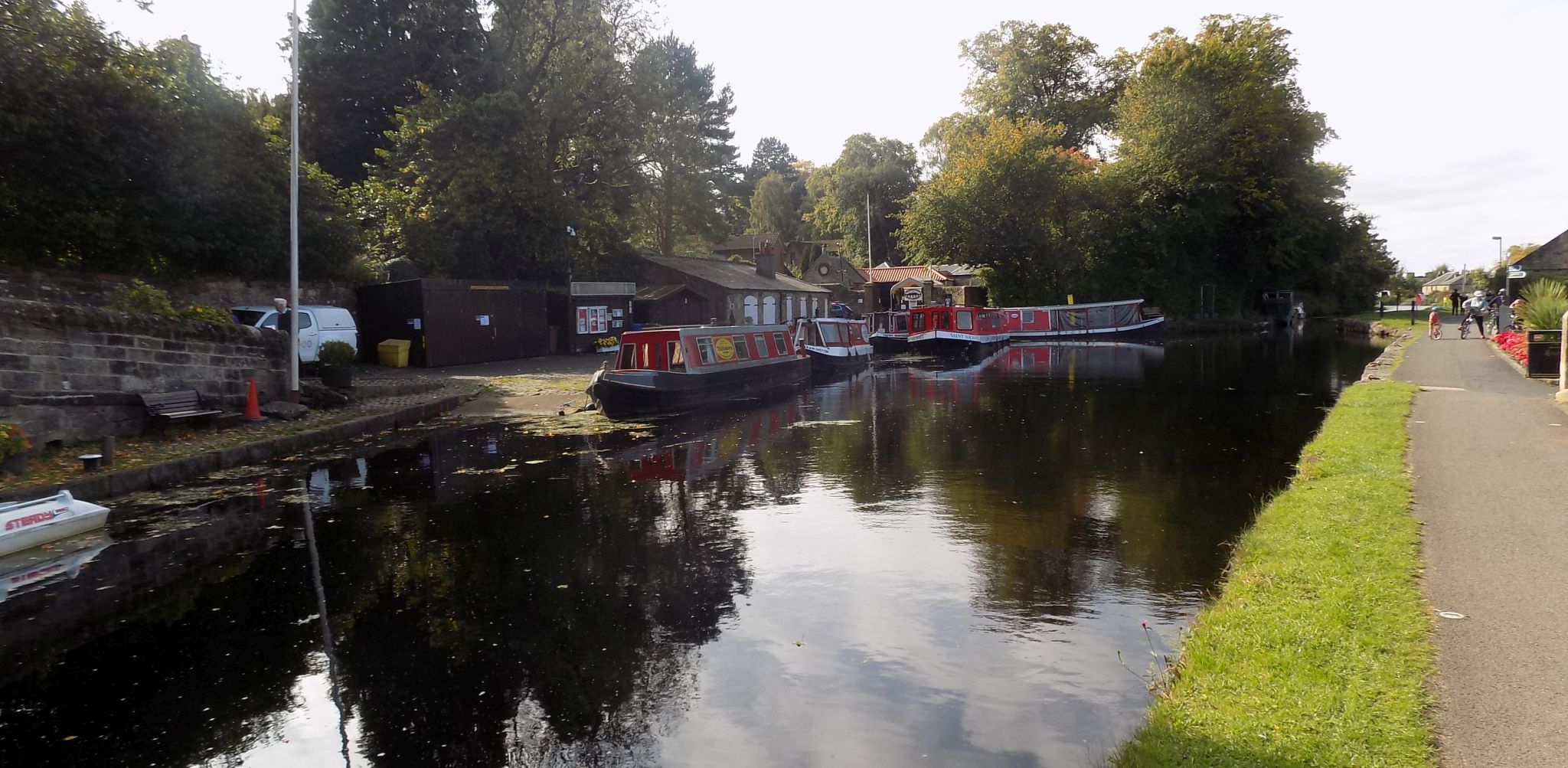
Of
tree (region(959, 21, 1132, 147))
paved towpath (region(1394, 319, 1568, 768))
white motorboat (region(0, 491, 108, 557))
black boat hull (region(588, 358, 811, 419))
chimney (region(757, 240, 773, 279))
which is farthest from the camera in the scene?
tree (region(959, 21, 1132, 147))

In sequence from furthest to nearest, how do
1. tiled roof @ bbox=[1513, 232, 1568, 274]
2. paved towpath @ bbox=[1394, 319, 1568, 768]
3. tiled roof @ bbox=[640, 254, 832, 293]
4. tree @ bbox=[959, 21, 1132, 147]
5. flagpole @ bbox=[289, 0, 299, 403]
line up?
tree @ bbox=[959, 21, 1132, 147], tiled roof @ bbox=[640, 254, 832, 293], tiled roof @ bbox=[1513, 232, 1568, 274], flagpole @ bbox=[289, 0, 299, 403], paved towpath @ bbox=[1394, 319, 1568, 768]

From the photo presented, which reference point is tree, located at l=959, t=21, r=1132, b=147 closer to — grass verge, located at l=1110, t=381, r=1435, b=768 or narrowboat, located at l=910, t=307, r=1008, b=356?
narrowboat, located at l=910, t=307, r=1008, b=356

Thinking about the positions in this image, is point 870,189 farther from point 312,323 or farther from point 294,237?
point 294,237

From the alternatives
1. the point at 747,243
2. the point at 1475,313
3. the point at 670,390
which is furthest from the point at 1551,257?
the point at 747,243

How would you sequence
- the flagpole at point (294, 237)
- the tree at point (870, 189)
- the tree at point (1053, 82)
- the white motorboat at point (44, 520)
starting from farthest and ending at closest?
the tree at point (870, 189), the tree at point (1053, 82), the flagpole at point (294, 237), the white motorboat at point (44, 520)

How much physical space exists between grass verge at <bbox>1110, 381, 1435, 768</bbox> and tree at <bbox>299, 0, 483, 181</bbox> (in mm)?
33170

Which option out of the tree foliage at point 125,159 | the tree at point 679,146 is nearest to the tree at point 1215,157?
the tree at point 679,146

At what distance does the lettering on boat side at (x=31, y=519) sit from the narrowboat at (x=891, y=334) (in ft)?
97.4

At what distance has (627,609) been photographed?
5965 mm

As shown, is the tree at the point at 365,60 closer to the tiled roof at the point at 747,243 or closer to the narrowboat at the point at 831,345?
the narrowboat at the point at 831,345

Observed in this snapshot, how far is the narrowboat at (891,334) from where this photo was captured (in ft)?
119

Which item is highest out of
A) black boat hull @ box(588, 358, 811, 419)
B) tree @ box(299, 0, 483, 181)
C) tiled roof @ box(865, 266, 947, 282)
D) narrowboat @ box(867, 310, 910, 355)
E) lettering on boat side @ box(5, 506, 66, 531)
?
tree @ box(299, 0, 483, 181)

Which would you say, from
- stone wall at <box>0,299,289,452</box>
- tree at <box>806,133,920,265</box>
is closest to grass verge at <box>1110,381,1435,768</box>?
stone wall at <box>0,299,289,452</box>

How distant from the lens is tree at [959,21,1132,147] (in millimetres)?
55875
